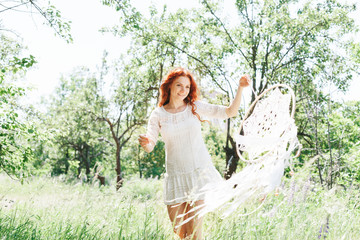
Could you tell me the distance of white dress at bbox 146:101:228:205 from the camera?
9.30ft

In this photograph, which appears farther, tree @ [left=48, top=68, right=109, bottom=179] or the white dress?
tree @ [left=48, top=68, right=109, bottom=179]

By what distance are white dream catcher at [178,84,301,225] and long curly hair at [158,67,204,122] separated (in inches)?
21.7

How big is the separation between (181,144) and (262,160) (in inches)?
29.0

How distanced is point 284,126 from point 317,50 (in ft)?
30.9

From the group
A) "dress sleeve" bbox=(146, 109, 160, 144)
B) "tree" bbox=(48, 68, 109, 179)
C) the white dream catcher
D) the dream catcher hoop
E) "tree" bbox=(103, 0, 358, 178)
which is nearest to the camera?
the white dream catcher

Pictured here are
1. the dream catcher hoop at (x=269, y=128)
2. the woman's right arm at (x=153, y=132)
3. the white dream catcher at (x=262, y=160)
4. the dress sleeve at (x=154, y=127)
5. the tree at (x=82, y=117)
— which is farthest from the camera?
the tree at (x=82, y=117)

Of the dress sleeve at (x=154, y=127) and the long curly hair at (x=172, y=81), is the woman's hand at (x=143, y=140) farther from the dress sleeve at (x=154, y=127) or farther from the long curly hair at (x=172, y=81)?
the long curly hair at (x=172, y=81)

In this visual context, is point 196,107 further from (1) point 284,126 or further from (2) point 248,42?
(2) point 248,42

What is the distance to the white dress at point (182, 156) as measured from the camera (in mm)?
2834

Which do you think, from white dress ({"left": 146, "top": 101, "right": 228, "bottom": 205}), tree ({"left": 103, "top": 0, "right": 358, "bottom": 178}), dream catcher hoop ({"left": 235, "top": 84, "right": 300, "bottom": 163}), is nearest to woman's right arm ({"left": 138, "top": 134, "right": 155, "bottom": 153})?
white dress ({"left": 146, "top": 101, "right": 228, "bottom": 205})

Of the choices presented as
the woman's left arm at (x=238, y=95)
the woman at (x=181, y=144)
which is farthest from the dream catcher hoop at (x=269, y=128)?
the woman at (x=181, y=144)

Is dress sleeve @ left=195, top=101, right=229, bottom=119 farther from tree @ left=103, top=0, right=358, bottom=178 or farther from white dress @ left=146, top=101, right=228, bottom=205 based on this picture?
tree @ left=103, top=0, right=358, bottom=178

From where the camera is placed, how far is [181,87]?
2965mm

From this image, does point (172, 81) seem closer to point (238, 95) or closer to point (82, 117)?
point (238, 95)
